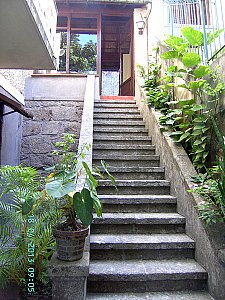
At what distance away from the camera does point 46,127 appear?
577 cm

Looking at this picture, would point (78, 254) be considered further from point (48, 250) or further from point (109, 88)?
point (109, 88)

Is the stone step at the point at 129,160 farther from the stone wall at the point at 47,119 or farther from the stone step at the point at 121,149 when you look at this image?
the stone wall at the point at 47,119

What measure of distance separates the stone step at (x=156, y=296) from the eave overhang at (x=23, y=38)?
2.54 meters

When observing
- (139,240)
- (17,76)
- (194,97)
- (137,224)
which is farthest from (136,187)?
(17,76)

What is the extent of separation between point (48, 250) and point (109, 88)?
324 inches

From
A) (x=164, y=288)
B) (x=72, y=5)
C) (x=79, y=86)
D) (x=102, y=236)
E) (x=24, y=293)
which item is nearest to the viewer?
(x=24, y=293)

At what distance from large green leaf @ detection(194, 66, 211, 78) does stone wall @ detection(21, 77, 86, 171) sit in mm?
3327

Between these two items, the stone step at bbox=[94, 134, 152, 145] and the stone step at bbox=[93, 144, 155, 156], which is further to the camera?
the stone step at bbox=[94, 134, 152, 145]

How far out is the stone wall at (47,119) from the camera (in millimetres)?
5590

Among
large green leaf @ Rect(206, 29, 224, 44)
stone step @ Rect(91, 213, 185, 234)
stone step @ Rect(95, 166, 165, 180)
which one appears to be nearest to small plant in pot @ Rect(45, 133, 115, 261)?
stone step @ Rect(91, 213, 185, 234)

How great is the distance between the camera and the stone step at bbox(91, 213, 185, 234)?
2678 millimetres

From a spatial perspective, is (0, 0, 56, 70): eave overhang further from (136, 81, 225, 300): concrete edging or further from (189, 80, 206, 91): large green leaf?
(136, 81, 225, 300): concrete edging

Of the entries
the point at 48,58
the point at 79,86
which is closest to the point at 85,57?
the point at 79,86

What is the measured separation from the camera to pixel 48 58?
3.16 meters
